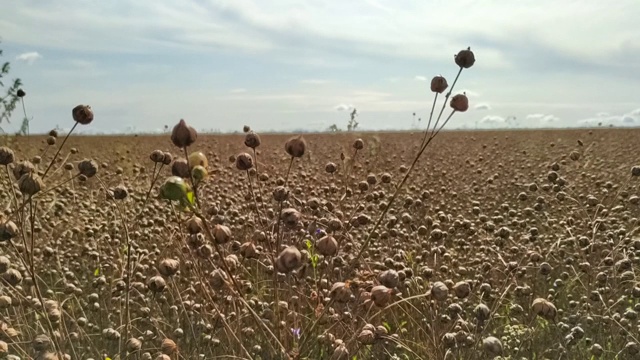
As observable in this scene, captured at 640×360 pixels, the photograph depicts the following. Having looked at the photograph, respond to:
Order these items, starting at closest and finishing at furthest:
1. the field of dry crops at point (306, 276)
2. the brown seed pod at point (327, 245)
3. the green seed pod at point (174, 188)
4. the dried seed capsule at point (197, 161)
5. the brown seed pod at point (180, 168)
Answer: the green seed pod at point (174, 188), the dried seed capsule at point (197, 161), the brown seed pod at point (180, 168), the brown seed pod at point (327, 245), the field of dry crops at point (306, 276)

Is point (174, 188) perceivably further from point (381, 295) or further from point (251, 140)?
point (251, 140)

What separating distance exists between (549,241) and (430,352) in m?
1.91

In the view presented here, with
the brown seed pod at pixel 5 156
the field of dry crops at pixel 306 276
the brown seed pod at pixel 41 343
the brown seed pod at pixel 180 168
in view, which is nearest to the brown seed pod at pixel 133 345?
the field of dry crops at pixel 306 276

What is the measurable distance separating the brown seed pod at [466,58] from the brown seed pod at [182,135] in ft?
2.72

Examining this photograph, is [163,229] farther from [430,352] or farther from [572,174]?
[572,174]

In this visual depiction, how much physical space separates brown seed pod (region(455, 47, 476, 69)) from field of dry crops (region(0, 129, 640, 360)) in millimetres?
510

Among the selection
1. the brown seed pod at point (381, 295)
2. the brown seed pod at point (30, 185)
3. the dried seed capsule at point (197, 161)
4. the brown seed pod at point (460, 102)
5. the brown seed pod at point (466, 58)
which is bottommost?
the brown seed pod at point (381, 295)

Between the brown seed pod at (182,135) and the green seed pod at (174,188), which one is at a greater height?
the brown seed pod at (182,135)

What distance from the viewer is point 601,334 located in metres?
2.75

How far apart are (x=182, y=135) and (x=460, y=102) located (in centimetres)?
→ 78

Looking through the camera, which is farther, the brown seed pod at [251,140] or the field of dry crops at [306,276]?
the brown seed pod at [251,140]

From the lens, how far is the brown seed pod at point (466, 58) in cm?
174

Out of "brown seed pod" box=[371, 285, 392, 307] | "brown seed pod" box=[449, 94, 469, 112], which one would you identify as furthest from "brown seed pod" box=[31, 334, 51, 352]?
"brown seed pod" box=[449, 94, 469, 112]

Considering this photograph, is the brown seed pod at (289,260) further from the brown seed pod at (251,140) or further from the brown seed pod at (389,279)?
the brown seed pod at (251,140)
